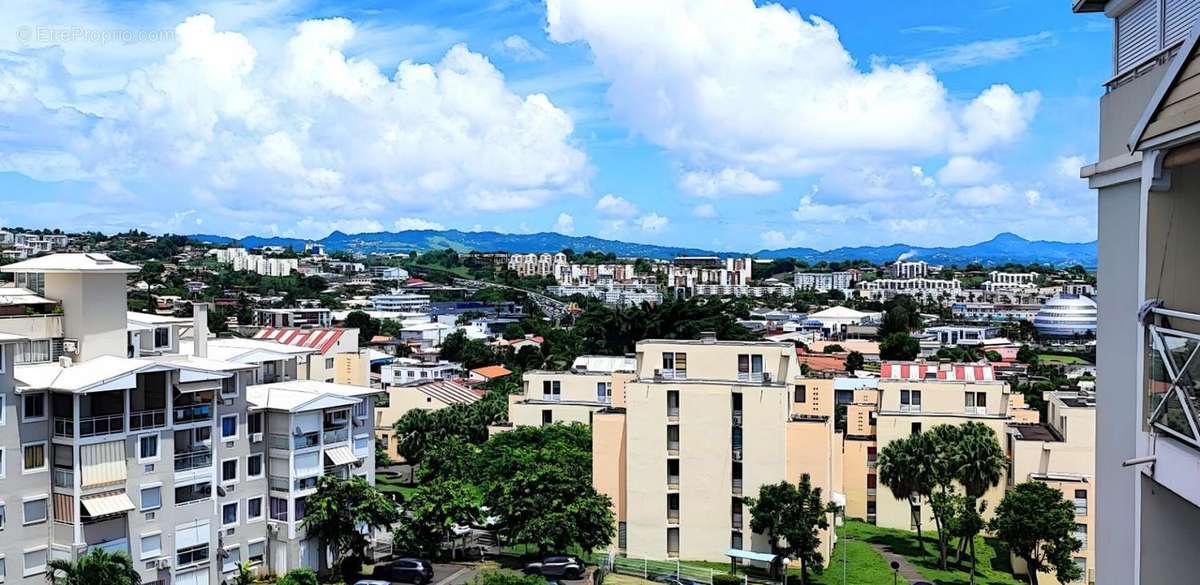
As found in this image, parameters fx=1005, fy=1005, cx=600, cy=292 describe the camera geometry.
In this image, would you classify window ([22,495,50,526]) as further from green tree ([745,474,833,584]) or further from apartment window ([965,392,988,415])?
apartment window ([965,392,988,415])

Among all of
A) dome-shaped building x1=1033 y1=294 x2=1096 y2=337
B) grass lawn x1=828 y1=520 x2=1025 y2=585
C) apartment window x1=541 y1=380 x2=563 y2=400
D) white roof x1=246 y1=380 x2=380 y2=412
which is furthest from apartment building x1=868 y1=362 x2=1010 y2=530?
dome-shaped building x1=1033 y1=294 x2=1096 y2=337

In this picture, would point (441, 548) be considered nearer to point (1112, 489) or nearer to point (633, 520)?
point (633, 520)

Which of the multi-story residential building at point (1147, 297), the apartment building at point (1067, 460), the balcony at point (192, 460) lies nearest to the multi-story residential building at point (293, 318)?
the balcony at point (192, 460)

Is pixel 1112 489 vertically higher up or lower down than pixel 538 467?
higher up

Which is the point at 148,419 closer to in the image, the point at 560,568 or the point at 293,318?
the point at 560,568

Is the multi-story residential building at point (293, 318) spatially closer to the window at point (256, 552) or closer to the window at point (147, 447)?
the window at point (256, 552)

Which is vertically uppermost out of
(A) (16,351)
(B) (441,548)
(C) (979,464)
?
(A) (16,351)

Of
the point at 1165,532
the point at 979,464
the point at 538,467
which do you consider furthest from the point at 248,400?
the point at 1165,532

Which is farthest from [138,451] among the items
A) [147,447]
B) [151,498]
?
[151,498]
